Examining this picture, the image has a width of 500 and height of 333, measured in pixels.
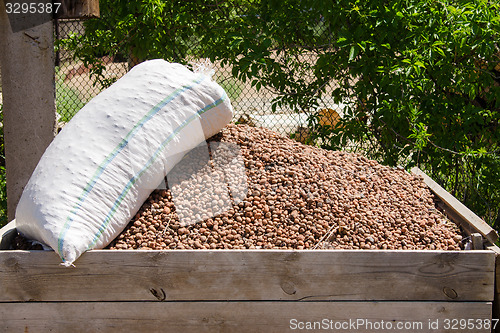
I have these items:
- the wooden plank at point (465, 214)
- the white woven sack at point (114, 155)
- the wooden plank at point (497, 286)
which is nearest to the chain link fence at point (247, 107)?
the wooden plank at point (465, 214)

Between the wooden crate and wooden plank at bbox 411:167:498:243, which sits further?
wooden plank at bbox 411:167:498:243

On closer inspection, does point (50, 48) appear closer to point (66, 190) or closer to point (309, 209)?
point (66, 190)

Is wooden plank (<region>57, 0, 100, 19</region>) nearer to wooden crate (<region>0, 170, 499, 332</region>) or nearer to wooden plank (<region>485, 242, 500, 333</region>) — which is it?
wooden crate (<region>0, 170, 499, 332</region>)

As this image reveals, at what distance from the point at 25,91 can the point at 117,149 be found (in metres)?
1.37

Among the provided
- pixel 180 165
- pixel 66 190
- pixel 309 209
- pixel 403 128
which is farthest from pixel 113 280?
pixel 403 128

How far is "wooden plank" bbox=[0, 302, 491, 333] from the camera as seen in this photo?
1.96 meters

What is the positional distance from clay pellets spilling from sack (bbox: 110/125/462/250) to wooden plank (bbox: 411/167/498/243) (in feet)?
0.23

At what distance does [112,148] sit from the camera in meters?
2.16

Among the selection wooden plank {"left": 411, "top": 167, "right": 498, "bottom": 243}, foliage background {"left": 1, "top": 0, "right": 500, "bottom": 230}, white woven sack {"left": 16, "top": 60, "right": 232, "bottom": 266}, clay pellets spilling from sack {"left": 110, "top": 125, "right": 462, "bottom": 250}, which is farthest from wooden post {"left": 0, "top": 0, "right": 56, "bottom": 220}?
wooden plank {"left": 411, "top": 167, "right": 498, "bottom": 243}

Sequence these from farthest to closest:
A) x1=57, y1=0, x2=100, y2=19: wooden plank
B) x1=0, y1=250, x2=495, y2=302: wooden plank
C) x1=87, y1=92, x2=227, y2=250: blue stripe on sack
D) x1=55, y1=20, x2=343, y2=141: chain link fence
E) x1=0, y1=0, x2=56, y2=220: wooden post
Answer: x1=55, y1=20, x2=343, y2=141: chain link fence < x1=0, y1=0, x2=56, y2=220: wooden post < x1=57, y1=0, x2=100, y2=19: wooden plank < x1=87, y1=92, x2=227, y2=250: blue stripe on sack < x1=0, y1=250, x2=495, y2=302: wooden plank

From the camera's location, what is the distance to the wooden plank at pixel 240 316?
1.96 metres

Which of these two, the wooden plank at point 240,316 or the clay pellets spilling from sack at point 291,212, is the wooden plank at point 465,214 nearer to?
the clay pellets spilling from sack at point 291,212

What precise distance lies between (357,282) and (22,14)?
256 centimetres

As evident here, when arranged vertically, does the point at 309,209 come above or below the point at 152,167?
below
